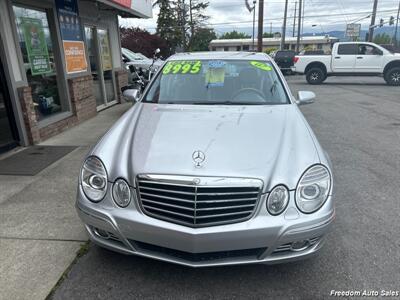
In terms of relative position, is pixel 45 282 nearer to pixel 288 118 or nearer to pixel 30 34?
pixel 288 118

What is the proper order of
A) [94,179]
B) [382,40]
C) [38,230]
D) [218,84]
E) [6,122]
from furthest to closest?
[382,40] → [6,122] → [218,84] → [38,230] → [94,179]

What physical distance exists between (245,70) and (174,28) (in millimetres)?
45196

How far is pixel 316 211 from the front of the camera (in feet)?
7.71

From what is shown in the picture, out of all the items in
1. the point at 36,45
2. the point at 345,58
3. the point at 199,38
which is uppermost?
the point at 199,38

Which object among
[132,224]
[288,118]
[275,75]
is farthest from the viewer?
[275,75]

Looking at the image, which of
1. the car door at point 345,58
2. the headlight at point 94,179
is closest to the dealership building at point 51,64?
the headlight at point 94,179

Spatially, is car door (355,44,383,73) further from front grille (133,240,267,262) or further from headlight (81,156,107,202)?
headlight (81,156,107,202)

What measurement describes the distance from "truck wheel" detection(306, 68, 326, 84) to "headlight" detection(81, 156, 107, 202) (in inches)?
632

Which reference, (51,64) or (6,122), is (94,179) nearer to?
(6,122)

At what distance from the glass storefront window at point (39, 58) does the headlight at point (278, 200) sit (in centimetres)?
553

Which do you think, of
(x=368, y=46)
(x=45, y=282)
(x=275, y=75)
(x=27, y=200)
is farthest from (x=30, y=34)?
(x=368, y=46)

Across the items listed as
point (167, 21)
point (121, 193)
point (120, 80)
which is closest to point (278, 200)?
point (121, 193)

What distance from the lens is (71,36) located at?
7.77 m

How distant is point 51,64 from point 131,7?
131 inches
